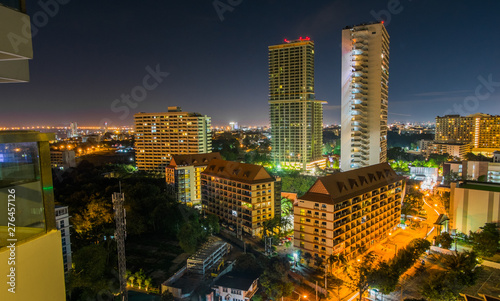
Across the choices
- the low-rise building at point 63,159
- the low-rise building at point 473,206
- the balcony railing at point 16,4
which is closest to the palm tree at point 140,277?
the balcony railing at point 16,4

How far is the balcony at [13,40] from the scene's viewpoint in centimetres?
154

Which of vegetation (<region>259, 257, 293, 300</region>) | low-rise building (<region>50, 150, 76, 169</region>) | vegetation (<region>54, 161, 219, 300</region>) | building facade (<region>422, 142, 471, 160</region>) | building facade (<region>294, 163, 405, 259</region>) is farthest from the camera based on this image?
building facade (<region>422, 142, 471, 160</region>)

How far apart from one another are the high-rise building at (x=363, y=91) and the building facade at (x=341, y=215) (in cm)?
1278

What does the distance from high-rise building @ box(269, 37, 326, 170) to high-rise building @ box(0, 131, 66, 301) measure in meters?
42.5

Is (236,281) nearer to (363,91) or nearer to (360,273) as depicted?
(360,273)

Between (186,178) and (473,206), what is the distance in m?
21.7

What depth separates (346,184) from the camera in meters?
18.1

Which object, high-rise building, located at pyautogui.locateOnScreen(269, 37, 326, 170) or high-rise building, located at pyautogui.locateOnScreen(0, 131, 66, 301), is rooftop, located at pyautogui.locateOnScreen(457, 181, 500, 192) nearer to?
high-rise building, located at pyautogui.locateOnScreen(0, 131, 66, 301)

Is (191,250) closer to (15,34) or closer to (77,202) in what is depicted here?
(77,202)

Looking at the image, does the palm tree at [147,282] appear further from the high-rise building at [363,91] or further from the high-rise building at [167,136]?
the high-rise building at [167,136]

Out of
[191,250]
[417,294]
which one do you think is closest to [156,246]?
[191,250]

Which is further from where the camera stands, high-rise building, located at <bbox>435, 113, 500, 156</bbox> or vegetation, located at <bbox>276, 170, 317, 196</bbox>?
high-rise building, located at <bbox>435, 113, 500, 156</bbox>

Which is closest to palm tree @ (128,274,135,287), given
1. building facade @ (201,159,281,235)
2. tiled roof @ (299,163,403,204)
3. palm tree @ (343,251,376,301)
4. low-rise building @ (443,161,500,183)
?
building facade @ (201,159,281,235)

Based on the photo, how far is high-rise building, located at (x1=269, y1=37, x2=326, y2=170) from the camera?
43.2 m
